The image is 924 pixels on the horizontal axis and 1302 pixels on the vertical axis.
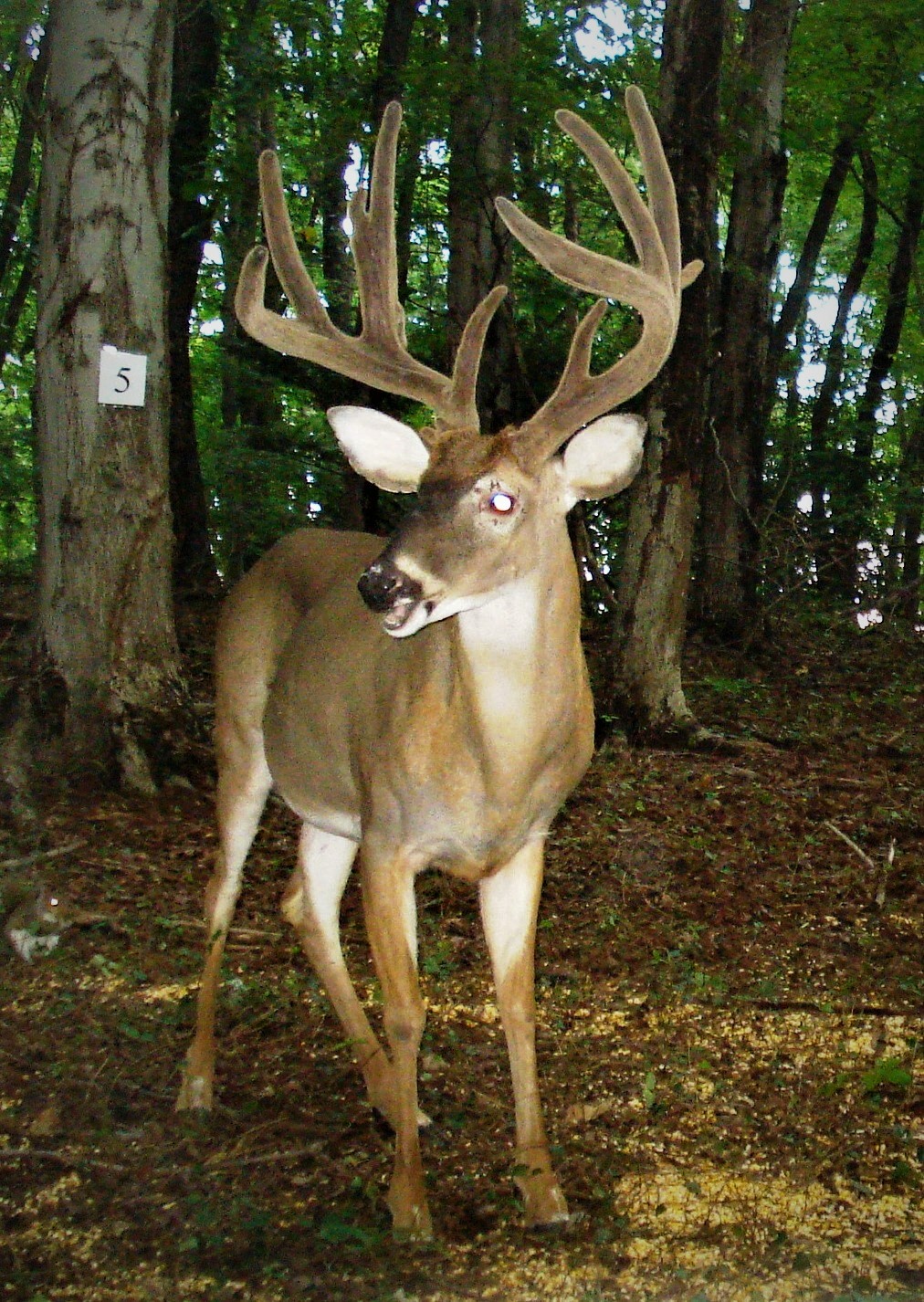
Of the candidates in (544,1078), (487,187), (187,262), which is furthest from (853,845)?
(187,262)

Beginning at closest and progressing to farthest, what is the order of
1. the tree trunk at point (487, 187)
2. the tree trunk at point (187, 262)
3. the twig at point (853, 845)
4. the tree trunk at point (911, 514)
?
the twig at point (853, 845), the tree trunk at point (487, 187), the tree trunk at point (187, 262), the tree trunk at point (911, 514)

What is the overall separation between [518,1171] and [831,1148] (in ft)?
3.31

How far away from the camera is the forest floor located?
3.72 metres

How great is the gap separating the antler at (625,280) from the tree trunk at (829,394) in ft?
35.0

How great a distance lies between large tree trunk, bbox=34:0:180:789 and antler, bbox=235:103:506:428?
2.59m

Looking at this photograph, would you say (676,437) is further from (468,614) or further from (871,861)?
(468,614)

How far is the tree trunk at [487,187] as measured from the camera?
10844 mm

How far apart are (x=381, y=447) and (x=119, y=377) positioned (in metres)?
3.09

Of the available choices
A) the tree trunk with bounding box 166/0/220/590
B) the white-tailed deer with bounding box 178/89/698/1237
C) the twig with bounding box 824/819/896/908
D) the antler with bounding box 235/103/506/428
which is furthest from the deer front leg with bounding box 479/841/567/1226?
the tree trunk with bounding box 166/0/220/590

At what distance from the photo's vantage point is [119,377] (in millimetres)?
7039

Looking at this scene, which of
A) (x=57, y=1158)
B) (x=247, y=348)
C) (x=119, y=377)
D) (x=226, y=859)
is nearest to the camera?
(x=57, y=1158)

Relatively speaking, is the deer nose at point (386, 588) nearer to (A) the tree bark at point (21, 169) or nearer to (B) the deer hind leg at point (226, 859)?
(B) the deer hind leg at point (226, 859)

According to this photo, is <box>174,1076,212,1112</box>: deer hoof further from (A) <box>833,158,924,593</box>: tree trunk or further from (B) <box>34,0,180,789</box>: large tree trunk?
(A) <box>833,158,924,593</box>: tree trunk

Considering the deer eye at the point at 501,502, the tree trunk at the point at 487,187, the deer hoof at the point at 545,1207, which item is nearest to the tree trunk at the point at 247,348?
the tree trunk at the point at 487,187
